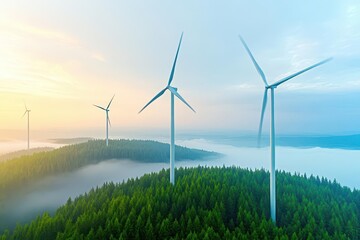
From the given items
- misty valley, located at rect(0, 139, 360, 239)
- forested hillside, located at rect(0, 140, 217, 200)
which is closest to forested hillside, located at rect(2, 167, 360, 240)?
misty valley, located at rect(0, 139, 360, 239)

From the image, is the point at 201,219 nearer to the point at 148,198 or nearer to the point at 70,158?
the point at 148,198

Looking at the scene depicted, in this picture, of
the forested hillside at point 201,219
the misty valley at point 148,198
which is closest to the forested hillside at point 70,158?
the misty valley at point 148,198

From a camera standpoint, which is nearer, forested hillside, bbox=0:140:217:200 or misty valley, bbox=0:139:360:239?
misty valley, bbox=0:139:360:239

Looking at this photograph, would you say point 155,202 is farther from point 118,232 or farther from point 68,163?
point 68,163

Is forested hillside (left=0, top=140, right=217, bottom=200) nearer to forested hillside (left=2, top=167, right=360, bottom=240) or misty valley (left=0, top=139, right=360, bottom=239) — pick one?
misty valley (left=0, top=139, right=360, bottom=239)

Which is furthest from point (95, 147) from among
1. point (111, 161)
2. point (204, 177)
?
point (204, 177)

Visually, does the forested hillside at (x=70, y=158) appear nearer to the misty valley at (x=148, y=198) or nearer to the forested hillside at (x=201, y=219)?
the misty valley at (x=148, y=198)

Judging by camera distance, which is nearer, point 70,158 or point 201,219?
point 201,219

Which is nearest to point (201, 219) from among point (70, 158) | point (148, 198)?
point (148, 198)

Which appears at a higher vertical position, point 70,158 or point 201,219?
point 201,219
